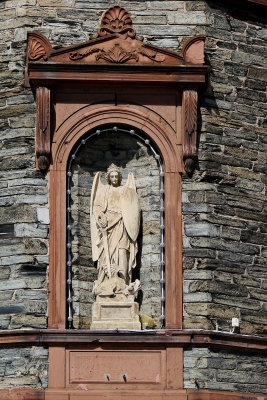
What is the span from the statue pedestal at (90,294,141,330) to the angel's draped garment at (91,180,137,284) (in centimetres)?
36

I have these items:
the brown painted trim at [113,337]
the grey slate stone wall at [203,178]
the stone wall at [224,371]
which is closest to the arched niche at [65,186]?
the grey slate stone wall at [203,178]

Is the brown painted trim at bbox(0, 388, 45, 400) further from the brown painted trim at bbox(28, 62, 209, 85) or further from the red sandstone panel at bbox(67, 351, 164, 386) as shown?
the brown painted trim at bbox(28, 62, 209, 85)

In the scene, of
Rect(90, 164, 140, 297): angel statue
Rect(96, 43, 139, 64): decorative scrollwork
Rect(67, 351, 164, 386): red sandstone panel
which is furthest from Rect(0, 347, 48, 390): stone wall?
Rect(96, 43, 139, 64): decorative scrollwork

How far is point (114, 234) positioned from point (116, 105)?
176cm

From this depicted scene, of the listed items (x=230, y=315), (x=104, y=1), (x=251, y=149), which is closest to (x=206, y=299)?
(x=230, y=315)

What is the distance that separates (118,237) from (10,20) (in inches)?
133

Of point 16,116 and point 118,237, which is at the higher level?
point 16,116

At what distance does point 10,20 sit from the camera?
26.7m

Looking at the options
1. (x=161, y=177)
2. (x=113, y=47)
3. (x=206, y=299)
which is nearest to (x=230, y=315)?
(x=206, y=299)

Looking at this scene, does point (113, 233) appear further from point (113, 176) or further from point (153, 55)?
point (153, 55)

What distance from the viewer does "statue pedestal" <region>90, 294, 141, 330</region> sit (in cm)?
2547

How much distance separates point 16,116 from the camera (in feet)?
86.4

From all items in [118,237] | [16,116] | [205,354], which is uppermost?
[16,116]

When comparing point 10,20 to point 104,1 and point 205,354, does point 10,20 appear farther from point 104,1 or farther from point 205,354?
point 205,354
